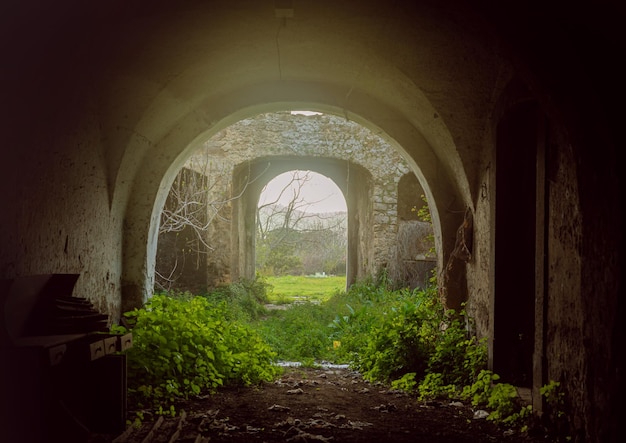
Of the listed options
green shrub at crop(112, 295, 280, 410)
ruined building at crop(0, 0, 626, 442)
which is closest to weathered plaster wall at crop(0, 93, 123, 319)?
ruined building at crop(0, 0, 626, 442)

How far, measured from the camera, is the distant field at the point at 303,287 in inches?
620

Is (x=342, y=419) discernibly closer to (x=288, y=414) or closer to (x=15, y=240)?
(x=288, y=414)

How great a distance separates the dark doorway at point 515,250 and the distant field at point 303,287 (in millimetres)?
10376

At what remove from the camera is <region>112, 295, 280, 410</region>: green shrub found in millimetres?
4554

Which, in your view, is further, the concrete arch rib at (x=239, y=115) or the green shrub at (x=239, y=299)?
the green shrub at (x=239, y=299)

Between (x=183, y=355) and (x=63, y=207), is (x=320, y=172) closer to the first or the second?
(x=183, y=355)

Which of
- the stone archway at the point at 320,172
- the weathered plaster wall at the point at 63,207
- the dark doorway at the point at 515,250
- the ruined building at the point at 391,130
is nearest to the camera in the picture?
the ruined building at the point at 391,130

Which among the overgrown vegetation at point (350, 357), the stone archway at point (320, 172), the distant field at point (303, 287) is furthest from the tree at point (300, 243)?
the overgrown vegetation at point (350, 357)

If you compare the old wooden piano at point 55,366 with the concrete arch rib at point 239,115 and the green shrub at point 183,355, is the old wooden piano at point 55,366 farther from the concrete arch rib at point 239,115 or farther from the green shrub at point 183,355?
the concrete arch rib at point 239,115

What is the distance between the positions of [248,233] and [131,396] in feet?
39.3

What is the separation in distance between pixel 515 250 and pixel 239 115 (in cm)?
342

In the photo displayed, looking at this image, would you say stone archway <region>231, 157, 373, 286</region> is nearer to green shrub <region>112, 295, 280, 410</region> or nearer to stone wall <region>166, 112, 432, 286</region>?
stone wall <region>166, 112, 432, 286</region>

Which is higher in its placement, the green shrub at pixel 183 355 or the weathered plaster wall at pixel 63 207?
the weathered plaster wall at pixel 63 207

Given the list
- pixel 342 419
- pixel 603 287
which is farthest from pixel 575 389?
pixel 342 419
